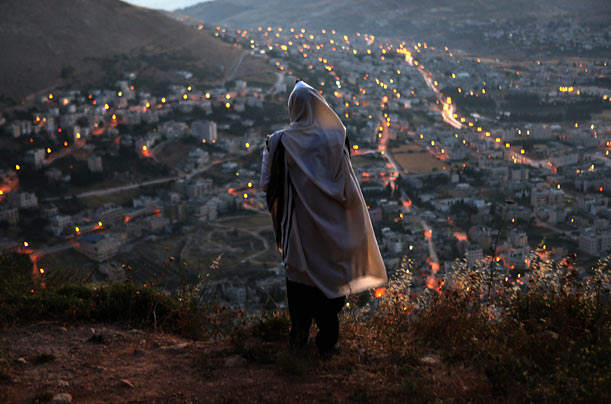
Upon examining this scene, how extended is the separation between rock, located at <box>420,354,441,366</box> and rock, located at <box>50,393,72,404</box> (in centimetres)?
118

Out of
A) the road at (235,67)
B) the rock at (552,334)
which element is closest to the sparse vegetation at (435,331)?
the rock at (552,334)

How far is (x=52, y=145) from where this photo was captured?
20.5m

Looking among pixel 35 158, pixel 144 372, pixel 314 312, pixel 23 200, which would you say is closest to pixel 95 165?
pixel 35 158

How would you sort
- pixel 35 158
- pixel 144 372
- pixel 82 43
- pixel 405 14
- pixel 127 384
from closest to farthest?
1. pixel 127 384
2. pixel 144 372
3. pixel 35 158
4. pixel 82 43
5. pixel 405 14

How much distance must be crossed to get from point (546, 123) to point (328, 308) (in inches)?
964

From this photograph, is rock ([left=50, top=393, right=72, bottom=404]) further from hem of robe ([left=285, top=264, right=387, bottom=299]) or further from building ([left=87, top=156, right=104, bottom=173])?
building ([left=87, top=156, right=104, bottom=173])

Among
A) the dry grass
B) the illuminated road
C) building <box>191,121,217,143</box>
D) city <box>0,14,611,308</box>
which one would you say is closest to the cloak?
city <box>0,14,611,308</box>

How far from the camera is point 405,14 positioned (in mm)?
61625

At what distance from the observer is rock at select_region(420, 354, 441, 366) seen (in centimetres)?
210

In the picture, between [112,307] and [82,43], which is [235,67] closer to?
[82,43]

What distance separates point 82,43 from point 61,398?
3423 centimetres

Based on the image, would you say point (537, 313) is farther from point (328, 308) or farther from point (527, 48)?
point (527, 48)

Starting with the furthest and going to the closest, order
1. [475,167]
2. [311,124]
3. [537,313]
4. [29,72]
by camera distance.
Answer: [29,72] < [475,167] < [537,313] < [311,124]

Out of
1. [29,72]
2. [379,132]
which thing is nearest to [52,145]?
[29,72]
